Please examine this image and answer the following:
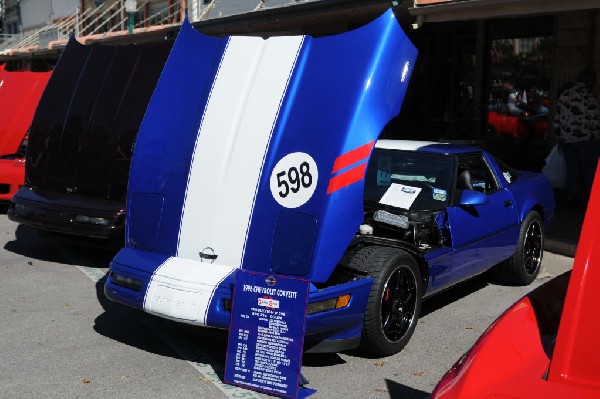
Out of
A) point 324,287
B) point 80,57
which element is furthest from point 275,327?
point 80,57

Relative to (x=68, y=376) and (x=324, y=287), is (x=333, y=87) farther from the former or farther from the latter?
(x=68, y=376)

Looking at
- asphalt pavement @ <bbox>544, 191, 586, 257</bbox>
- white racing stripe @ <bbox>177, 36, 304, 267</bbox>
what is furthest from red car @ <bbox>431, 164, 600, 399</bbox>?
asphalt pavement @ <bbox>544, 191, 586, 257</bbox>

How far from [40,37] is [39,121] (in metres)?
21.9

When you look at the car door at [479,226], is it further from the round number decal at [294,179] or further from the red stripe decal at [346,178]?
the round number decal at [294,179]

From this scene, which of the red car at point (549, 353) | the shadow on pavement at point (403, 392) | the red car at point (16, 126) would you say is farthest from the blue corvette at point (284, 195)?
the red car at point (16, 126)

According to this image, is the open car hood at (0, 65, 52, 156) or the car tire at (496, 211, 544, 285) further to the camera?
the open car hood at (0, 65, 52, 156)

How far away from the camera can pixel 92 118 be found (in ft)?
25.7

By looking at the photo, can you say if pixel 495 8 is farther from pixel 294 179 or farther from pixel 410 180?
pixel 294 179

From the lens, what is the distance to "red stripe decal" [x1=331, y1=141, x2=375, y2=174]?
481cm

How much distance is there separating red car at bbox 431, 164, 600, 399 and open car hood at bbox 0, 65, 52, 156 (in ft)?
30.1

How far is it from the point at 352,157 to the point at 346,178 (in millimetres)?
143

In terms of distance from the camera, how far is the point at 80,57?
816 centimetres

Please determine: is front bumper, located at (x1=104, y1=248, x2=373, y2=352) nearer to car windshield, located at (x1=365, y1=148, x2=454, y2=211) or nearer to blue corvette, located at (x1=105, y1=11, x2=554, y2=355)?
blue corvette, located at (x1=105, y1=11, x2=554, y2=355)

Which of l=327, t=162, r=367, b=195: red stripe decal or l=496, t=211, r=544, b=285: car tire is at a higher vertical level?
l=327, t=162, r=367, b=195: red stripe decal
